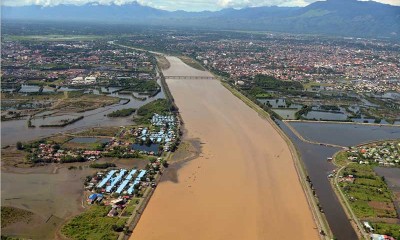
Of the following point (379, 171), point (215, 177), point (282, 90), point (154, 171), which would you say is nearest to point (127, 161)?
point (154, 171)

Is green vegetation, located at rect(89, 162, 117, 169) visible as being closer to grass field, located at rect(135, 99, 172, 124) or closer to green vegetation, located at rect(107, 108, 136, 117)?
grass field, located at rect(135, 99, 172, 124)

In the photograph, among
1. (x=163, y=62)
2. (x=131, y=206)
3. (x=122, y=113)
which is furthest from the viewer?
(x=163, y=62)

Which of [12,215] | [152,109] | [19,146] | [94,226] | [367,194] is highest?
[152,109]

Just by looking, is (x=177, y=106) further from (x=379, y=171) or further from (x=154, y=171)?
(x=379, y=171)

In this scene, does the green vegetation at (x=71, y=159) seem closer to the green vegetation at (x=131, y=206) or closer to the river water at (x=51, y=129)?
the river water at (x=51, y=129)

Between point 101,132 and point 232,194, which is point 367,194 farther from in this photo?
point 101,132

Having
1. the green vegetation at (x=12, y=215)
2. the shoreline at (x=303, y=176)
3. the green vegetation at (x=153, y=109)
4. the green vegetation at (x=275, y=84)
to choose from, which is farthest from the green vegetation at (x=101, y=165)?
the green vegetation at (x=275, y=84)

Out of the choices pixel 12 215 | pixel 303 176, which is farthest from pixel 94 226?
pixel 303 176
